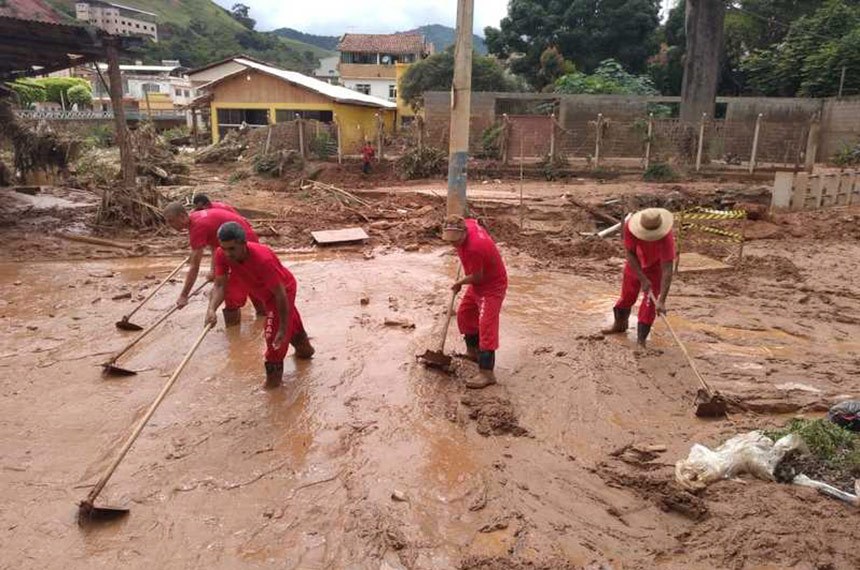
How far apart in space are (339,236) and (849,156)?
16.4 meters

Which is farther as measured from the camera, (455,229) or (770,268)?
(770,268)

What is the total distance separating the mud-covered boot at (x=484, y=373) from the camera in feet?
16.0

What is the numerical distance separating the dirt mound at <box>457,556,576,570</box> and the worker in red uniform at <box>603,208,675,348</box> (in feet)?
9.76

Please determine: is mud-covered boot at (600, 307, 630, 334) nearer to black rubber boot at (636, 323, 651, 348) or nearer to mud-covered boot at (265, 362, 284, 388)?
black rubber boot at (636, 323, 651, 348)

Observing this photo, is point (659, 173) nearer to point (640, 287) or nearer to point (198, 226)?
point (640, 287)

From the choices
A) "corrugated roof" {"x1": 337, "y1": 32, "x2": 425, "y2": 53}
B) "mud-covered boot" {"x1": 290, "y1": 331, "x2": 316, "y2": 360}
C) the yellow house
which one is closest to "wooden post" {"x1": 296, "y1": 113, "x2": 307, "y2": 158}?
the yellow house

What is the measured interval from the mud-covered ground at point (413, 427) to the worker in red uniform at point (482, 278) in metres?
0.22

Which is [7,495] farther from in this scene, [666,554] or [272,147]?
[272,147]

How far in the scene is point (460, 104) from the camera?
A: 9.12 meters

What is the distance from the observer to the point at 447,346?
5887 mm

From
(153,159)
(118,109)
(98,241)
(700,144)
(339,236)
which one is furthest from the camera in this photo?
(700,144)

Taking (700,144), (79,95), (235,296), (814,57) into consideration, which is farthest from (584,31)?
(235,296)

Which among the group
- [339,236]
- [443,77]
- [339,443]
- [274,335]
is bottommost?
[339,443]

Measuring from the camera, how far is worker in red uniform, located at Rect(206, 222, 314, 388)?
431 cm
